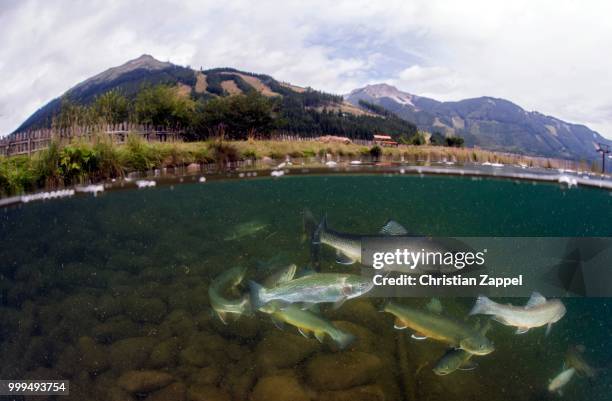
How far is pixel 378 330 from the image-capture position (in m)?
5.95

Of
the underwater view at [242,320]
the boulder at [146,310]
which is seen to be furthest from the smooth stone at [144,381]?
the boulder at [146,310]

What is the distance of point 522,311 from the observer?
4.53 metres

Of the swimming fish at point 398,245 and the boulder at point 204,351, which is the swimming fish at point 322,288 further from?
the boulder at point 204,351

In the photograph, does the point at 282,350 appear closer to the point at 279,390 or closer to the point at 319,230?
the point at 279,390

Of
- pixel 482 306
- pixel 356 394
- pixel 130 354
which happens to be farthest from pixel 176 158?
pixel 482 306

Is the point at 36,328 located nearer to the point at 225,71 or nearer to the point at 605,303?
the point at 605,303

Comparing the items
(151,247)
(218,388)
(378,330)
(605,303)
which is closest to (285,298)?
(218,388)

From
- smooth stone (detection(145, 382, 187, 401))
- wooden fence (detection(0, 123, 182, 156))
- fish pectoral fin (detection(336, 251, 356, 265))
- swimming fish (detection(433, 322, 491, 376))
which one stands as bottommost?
smooth stone (detection(145, 382, 187, 401))

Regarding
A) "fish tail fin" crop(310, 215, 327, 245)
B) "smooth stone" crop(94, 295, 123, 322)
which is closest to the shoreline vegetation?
"smooth stone" crop(94, 295, 123, 322)

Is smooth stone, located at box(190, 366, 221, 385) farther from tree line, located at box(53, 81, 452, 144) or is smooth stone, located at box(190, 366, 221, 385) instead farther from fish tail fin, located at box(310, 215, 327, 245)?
tree line, located at box(53, 81, 452, 144)

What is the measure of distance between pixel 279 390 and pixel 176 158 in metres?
8.12

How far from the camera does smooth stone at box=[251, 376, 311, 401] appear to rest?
464cm

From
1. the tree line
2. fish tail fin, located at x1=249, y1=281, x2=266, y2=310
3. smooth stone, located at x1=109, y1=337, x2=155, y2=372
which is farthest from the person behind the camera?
the tree line

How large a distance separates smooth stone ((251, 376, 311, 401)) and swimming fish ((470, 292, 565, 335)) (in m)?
2.22
